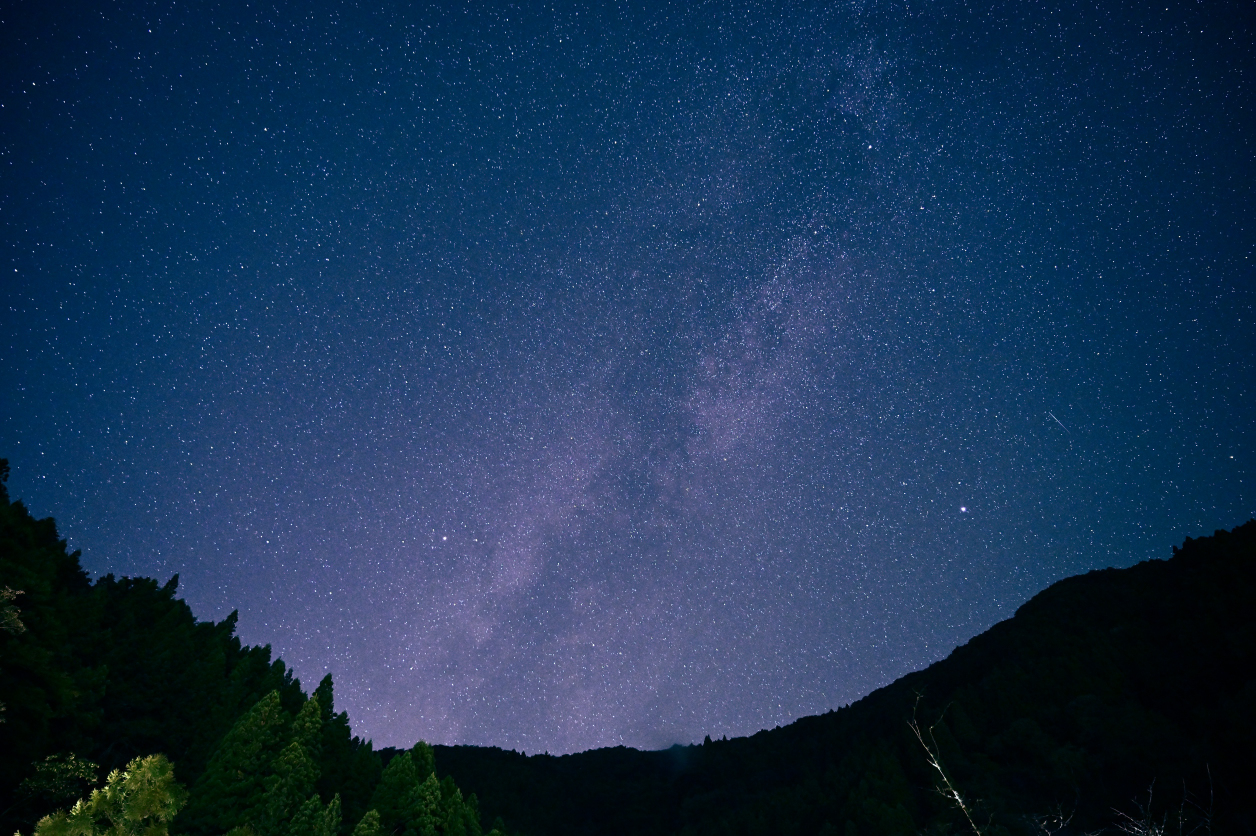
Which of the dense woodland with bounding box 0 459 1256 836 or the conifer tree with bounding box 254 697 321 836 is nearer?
the conifer tree with bounding box 254 697 321 836

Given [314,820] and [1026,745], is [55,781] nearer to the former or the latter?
[314,820]

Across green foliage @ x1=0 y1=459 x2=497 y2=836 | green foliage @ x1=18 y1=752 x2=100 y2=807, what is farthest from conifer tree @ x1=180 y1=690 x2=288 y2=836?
green foliage @ x1=18 y1=752 x2=100 y2=807

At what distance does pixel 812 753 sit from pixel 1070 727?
28.7 m

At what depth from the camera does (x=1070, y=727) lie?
139 feet

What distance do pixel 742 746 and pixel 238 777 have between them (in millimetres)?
67603

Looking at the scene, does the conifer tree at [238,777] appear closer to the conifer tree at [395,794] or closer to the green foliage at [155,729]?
the green foliage at [155,729]

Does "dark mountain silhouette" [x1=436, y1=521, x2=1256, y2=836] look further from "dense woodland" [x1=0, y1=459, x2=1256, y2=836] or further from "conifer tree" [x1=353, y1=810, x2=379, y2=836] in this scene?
"conifer tree" [x1=353, y1=810, x2=379, y2=836]

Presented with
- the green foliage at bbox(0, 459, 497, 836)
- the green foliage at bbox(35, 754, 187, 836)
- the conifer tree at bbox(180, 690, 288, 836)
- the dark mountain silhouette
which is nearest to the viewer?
the green foliage at bbox(35, 754, 187, 836)

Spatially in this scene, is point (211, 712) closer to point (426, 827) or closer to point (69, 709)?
point (69, 709)

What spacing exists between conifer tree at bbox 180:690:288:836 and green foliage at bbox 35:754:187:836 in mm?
8494

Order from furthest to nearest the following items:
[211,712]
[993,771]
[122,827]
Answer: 1. [993,771]
2. [211,712]
3. [122,827]

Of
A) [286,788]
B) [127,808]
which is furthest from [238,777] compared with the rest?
[127,808]

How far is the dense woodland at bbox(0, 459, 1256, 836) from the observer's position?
19.4 m

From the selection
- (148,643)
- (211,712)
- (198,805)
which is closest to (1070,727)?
(198,805)
